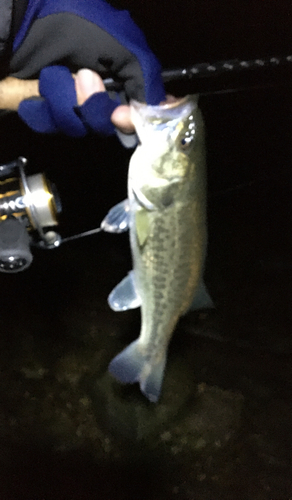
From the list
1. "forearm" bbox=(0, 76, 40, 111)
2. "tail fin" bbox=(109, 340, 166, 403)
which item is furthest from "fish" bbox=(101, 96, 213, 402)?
"forearm" bbox=(0, 76, 40, 111)

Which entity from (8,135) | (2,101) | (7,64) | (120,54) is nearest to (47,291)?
(8,135)

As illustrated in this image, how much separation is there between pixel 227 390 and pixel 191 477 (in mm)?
425

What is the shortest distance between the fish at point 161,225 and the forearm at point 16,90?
0.37 meters

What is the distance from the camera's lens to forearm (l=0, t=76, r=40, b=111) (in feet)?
2.74

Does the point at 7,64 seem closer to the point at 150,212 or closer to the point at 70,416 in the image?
the point at 150,212

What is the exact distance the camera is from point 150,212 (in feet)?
2.50

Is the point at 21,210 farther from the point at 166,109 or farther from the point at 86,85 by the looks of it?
the point at 166,109

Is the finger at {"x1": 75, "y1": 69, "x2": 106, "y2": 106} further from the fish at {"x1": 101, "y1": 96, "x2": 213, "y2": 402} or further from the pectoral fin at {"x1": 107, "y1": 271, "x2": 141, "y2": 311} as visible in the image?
the pectoral fin at {"x1": 107, "y1": 271, "x2": 141, "y2": 311}

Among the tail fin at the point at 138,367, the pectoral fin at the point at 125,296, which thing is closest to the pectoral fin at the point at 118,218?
the pectoral fin at the point at 125,296

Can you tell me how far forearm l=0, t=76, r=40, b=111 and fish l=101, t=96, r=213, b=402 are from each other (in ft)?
1.21

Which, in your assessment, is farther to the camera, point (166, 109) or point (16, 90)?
point (16, 90)

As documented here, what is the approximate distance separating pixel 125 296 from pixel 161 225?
0.24 metres

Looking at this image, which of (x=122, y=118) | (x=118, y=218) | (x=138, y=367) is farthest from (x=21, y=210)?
(x=138, y=367)

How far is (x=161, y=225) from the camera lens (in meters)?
0.77
